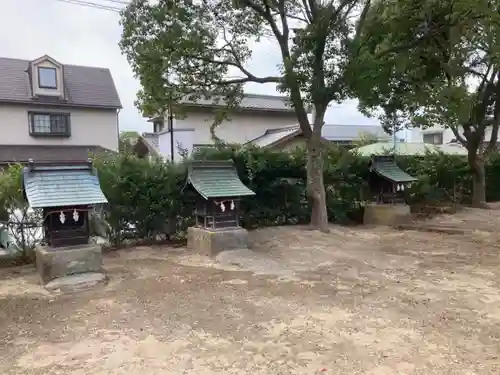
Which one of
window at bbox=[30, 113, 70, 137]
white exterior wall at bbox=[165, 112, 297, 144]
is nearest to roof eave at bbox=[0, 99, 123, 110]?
window at bbox=[30, 113, 70, 137]

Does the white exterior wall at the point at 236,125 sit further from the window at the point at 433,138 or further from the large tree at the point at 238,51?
the window at the point at 433,138

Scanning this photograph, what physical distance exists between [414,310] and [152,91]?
21.4ft

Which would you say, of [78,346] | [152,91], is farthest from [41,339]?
[152,91]

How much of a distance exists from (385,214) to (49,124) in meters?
17.5

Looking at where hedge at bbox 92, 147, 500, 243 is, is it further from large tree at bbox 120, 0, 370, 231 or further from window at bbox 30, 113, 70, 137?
window at bbox 30, 113, 70, 137

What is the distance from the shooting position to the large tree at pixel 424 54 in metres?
8.28

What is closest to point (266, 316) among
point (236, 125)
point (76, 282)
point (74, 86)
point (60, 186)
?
point (76, 282)

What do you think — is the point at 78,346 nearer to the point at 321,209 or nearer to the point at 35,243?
the point at 35,243

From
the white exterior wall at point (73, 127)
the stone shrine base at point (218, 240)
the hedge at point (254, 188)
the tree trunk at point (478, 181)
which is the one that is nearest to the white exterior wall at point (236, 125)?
the white exterior wall at point (73, 127)

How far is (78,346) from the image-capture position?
3.74m

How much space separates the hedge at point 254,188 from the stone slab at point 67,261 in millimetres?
1825

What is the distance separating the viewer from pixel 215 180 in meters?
7.62

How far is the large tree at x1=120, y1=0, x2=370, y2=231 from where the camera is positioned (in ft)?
26.0

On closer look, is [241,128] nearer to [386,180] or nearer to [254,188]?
[386,180]
